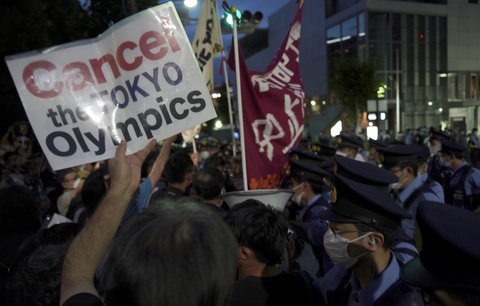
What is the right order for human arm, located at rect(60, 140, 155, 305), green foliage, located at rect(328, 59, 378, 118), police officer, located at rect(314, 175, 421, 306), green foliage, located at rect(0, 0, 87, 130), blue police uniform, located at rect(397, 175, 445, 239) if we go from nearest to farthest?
human arm, located at rect(60, 140, 155, 305), police officer, located at rect(314, 175, 421, 306), blue police uniform, located at rect(397, 175, 445, 239), green foliage, located at rect(0, 0, 87, 130), green foliage, located at rect(328, 59, 378, 118)

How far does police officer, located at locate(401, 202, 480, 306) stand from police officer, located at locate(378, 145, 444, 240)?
11.8ft

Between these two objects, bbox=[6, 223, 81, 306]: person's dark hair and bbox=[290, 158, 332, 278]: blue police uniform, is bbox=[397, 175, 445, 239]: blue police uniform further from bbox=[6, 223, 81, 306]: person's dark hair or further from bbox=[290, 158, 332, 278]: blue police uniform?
bbox=[6, 223, 81, 306]: person's dark hair

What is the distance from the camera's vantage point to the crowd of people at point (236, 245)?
4.70 ft

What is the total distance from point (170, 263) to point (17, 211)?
250cm

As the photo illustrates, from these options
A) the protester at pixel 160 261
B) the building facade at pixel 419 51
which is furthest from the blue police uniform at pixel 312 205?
the building facade at pixel 419 51

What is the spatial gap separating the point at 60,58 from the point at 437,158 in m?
8.65

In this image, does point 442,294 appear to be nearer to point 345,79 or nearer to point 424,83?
point 345,79

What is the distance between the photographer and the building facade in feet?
144

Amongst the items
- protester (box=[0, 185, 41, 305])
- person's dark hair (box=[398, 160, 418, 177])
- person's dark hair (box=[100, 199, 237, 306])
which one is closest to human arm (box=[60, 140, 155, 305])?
person's dark hair (box=[100, 199, 237, 306])

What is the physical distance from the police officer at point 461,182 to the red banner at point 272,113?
10.6ft

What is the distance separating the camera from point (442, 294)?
4.85ft

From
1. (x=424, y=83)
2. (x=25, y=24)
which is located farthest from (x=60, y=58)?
(x=424, y=83)

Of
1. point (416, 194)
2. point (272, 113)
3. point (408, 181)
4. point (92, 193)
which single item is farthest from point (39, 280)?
point (408, 181)

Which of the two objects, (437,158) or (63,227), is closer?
(63,227)
